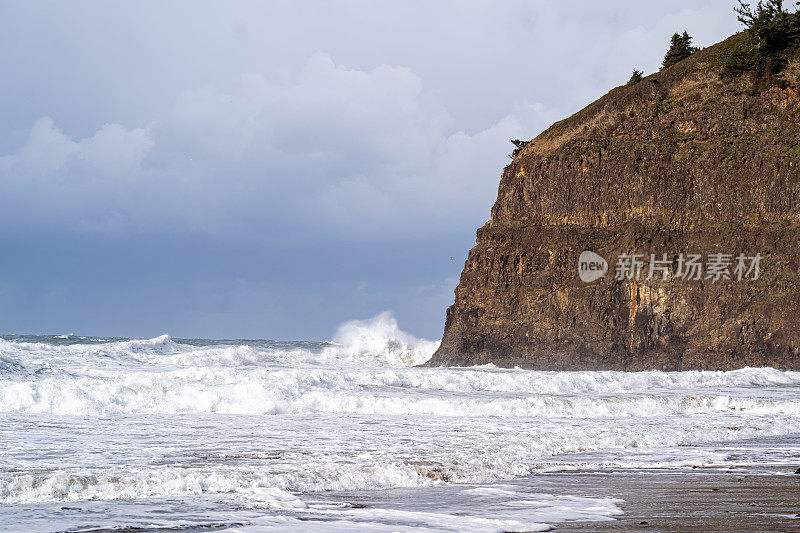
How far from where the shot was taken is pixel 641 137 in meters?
40.2

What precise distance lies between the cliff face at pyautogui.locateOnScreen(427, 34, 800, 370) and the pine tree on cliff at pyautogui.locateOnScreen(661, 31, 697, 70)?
11.0ft

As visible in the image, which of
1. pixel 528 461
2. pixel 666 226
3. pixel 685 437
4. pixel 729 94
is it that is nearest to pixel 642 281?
pixel 666 226

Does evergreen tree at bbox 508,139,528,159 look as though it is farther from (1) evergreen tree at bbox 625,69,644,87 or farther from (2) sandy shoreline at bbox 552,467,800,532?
(2) sandy shoreline at bbox 552,467,800,532

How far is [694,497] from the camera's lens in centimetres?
630

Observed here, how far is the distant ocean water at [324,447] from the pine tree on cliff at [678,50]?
3201cm

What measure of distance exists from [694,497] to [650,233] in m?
34.0

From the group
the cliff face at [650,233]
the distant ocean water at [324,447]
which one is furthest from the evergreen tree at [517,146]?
the distant ocean water at [324,447]

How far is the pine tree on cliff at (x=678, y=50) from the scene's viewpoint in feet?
152

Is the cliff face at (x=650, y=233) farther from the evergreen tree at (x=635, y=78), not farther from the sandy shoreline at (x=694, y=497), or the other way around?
the sandy shoreline at (x=694, y=497)

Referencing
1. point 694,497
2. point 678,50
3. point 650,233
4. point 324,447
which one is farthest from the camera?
point 678,50

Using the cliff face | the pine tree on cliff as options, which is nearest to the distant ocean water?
the cliff face

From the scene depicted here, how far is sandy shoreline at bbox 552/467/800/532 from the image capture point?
16.6 ft

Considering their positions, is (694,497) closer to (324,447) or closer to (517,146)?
(324,447)

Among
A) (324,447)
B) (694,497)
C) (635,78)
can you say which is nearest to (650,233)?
(635,78)
